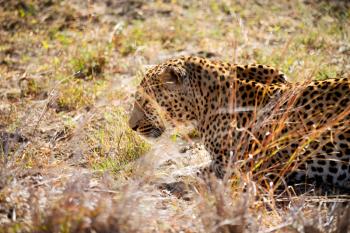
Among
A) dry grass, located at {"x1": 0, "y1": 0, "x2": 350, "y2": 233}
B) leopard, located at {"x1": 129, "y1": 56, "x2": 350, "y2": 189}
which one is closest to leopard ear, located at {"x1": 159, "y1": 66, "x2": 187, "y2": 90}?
leopard, located at {"x1": 129, "y1": 56, "x2": 350, "y2": 189}

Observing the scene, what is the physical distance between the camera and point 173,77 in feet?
19.4

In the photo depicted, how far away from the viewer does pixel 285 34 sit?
30.5 feet

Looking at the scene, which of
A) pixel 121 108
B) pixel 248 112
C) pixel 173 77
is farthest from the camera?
pixel 121 108

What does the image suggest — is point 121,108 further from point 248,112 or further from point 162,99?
point 248,112

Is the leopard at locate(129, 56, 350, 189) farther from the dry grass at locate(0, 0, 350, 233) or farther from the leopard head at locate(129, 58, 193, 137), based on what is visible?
the dry grass at locate(0, 0, 350, 233)

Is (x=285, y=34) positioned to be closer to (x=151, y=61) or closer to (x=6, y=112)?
(x=151, y=61)

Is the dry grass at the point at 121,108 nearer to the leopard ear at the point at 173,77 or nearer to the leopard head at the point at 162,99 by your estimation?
the leopard head at the point at 162,99

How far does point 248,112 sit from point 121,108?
1.79 meters

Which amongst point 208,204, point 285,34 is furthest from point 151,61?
point 208,204

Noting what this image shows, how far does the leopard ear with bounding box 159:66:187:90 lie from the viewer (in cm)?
587

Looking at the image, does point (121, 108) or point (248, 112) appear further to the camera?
point (121, 108)

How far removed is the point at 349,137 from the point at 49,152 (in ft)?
8.96

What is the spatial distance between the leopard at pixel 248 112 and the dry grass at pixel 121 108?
0.25m

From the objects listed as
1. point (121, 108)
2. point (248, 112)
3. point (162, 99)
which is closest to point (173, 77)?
point (162, 99)
